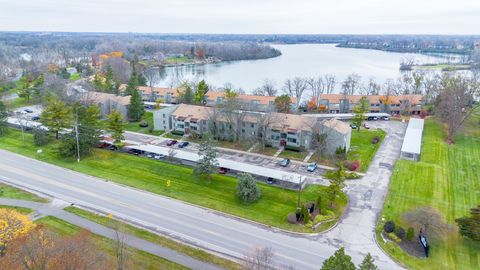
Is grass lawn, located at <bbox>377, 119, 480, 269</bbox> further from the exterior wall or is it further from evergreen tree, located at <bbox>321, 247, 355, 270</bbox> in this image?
the exterior wall

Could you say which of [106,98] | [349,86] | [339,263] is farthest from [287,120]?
[349,86]

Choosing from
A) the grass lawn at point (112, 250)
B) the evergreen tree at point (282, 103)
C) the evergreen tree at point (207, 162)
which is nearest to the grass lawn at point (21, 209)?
the grass lawn at point (112, 250)

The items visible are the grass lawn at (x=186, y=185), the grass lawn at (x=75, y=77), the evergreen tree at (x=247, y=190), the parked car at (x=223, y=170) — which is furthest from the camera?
the grass lawn at (x=75, y=77)

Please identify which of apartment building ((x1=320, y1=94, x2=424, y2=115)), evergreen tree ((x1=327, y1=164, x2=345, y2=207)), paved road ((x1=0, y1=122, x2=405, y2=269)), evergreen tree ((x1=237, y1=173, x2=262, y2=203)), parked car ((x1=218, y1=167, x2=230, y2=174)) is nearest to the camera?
paved road ((x1=0, y1=122, x2=405, y2=269))

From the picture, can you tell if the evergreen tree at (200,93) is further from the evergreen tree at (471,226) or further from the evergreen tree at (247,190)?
the evergreen tree at (471,226)

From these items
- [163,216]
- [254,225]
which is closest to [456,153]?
[254,225]

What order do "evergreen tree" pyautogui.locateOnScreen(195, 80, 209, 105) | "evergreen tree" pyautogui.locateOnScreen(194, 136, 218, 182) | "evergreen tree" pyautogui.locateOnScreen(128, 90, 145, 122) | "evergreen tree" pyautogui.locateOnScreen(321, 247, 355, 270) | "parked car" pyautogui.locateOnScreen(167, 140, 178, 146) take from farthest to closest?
1. "evergreen tree" pyautogui.locateOnScreen(195, 80, 209, 105)
2. "evergreen tree" pyautogui.locateOnScreen(128, 90, 145, 122)
3. "parked car" pyautogui.locateOnScreen(167, 140, 178, 146)
4. "evergreen tree" pyautogui.locateOnScreen(194, 136, 218, 182)
5. "evergreen tree" pyautogui.locateOnScreen(321, 247, 355, 270)

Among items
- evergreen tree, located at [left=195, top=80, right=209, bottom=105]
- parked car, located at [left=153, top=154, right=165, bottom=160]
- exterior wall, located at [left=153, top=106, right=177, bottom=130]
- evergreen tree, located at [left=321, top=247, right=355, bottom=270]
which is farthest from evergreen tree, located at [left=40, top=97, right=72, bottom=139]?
evergreen tree, located at [left=321, top=247, right=355, bottom=270]
